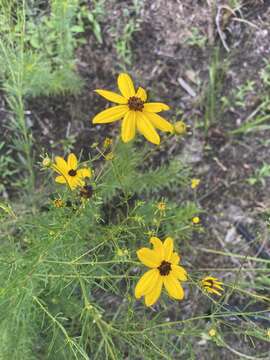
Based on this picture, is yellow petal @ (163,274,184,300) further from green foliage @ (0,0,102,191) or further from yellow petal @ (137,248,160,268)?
green foliage @ (0,0,102,191)

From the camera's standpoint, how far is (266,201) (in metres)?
2.87

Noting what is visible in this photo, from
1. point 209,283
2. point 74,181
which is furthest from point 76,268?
point 209,283

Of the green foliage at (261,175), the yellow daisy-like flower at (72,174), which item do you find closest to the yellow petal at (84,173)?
the yellow daisy-like flower at (72,174)

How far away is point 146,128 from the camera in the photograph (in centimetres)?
161

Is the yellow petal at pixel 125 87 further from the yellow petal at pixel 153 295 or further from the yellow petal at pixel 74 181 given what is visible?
the yellow petal at pixel 153 295

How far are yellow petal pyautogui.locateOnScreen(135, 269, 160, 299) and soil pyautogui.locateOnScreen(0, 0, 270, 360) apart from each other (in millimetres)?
1219

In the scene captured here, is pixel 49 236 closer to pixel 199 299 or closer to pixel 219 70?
pixel 199 299

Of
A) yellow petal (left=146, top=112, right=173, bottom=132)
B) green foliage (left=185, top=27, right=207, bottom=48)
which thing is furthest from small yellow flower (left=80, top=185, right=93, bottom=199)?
green foliage (left=185, top=27, right=207, bottom=48)

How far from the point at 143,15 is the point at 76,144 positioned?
94cm

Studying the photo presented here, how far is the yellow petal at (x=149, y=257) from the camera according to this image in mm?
1524

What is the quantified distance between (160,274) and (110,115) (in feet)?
1.90

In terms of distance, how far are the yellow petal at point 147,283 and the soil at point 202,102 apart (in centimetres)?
122

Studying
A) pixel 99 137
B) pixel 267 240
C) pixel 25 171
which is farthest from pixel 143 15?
pixel 267 240

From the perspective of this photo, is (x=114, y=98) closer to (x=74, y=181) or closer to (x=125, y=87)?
(x=125, y=87)
